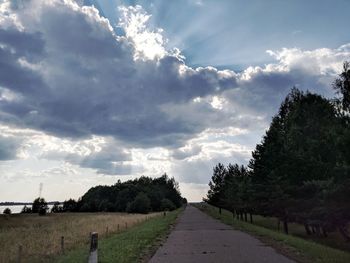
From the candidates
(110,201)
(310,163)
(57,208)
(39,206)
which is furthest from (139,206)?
(310,163)

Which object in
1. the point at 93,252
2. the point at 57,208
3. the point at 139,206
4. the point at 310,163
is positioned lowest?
the point at 93,252

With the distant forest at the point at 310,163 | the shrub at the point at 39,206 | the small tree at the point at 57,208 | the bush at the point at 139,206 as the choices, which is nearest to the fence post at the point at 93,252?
the distant forest at the point at 310,163

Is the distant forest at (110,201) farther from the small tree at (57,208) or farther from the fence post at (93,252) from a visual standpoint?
the fence post at (93,252)

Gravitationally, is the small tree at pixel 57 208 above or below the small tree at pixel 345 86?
above

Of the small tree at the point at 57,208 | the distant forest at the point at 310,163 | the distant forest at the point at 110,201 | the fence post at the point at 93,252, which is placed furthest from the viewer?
the small tree at the point at 57,208

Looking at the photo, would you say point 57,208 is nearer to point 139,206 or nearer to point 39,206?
point 39,206

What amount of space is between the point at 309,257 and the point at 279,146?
3041 centimetres

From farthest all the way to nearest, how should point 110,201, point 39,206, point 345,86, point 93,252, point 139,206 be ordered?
1. point 110,201
2. point 39,206
3. point 139,206
4. point 345,86
5. point 93,252

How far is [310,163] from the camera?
3303 centimetres

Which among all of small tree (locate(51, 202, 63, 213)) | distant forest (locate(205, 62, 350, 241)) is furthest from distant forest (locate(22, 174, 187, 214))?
distant forest (locate(205, 62, 350, 241))

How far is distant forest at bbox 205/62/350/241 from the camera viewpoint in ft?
77.1

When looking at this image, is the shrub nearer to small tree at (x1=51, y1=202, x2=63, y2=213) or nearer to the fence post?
small tree at (x1=51, y1=202, x2=63, y2=213)

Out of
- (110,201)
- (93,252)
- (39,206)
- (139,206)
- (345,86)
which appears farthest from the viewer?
(110,201)

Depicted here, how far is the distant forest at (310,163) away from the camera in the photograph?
77.1 ft
